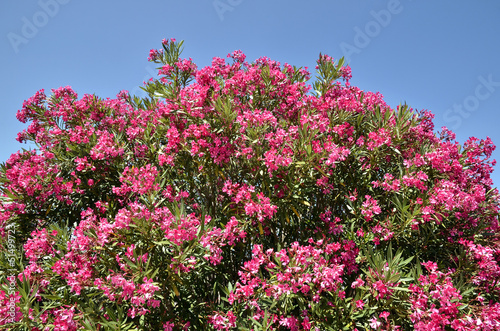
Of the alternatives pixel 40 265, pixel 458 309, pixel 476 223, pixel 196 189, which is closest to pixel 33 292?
pixel 40 265

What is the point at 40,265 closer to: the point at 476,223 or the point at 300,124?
the point at 300,124

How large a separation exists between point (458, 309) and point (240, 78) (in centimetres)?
403

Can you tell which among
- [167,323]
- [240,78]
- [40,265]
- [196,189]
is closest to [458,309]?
[167,323]

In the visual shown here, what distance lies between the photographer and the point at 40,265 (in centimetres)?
391

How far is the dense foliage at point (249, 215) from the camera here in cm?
329

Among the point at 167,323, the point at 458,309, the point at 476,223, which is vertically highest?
the point at 476,223

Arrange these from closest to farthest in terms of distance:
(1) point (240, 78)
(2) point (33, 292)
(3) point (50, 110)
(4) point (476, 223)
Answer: (2) point (33, 292) < (4) point (476, 223) < (1) point (240, 78) < (3) point (50, 110)

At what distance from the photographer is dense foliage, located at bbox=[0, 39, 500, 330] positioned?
329 centimetres

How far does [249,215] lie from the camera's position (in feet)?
12.3

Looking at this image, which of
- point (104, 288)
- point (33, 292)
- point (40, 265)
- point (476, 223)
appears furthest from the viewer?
point (476, 223)

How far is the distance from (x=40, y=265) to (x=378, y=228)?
4.34m

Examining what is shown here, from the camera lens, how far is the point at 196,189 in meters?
4.80

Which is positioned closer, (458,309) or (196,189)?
(458,309)

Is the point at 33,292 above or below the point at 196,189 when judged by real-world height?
below
